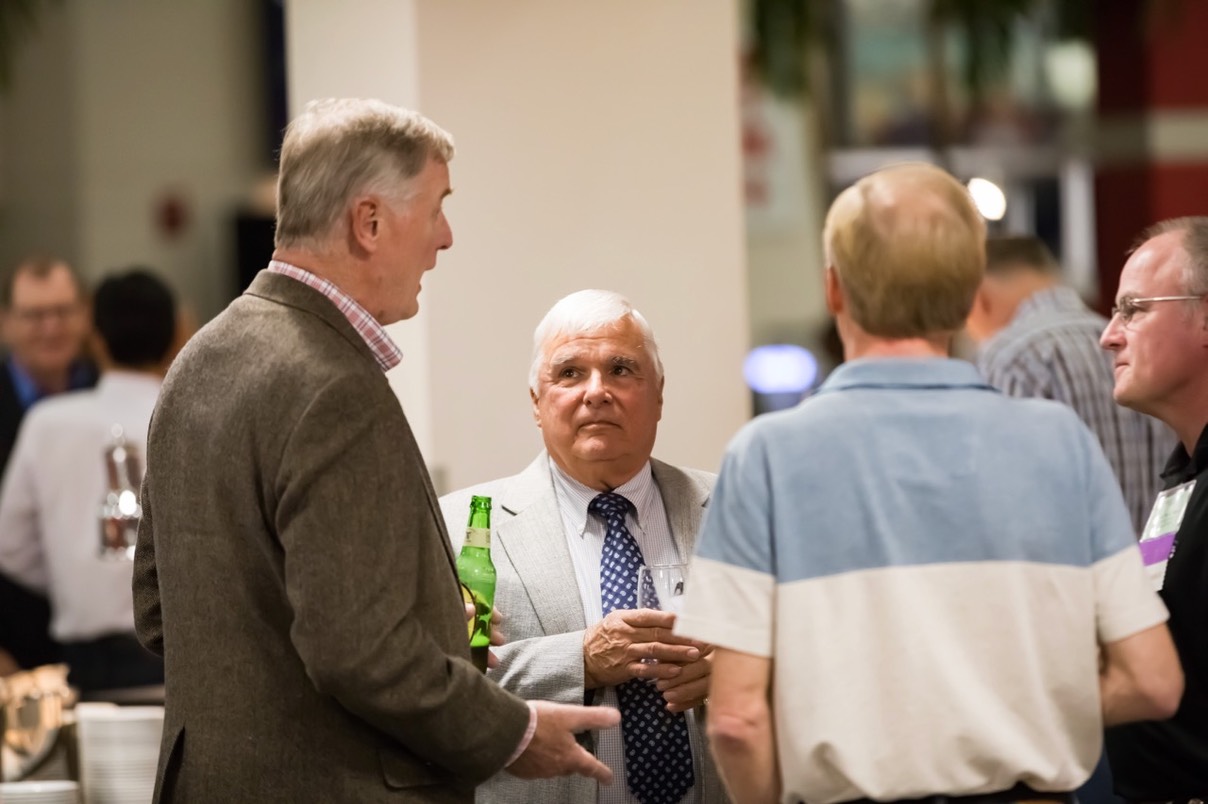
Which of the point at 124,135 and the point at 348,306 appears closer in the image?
the point at 348,306

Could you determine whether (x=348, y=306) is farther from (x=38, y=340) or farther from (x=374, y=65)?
(x=38, y=340)

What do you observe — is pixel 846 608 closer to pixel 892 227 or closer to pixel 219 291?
pixel 892 227

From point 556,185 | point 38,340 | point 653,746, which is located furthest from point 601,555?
point 38,340

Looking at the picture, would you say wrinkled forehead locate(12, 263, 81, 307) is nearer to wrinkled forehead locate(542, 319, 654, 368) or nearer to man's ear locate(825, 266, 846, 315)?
wrinkled forehead locate(542, 319, 654, 368)

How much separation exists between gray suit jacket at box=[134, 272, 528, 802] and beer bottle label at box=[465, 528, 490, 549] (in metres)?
0.28

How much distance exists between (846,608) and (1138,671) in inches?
13.4

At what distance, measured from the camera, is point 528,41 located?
4.05 m

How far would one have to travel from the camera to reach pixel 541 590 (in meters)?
2.59

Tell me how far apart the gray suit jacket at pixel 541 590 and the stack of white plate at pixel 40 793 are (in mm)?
982

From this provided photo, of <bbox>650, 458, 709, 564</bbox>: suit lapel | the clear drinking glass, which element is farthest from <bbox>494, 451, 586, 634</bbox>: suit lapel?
the clear drinking glass

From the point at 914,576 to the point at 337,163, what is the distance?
86 centimetres

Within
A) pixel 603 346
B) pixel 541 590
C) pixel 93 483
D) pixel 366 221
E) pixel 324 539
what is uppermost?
pixel 366 221

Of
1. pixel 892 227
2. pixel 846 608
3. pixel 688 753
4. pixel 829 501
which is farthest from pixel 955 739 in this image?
pixel 688 753

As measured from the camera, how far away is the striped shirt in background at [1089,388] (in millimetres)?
4520
